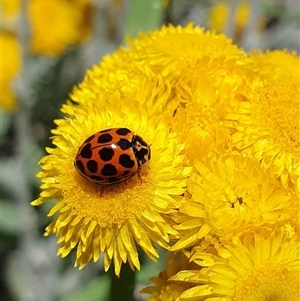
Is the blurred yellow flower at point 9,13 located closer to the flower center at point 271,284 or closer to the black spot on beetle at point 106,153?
the black spot on beetle at point 106,153

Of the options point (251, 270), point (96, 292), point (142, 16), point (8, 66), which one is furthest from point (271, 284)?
point (8, 66)

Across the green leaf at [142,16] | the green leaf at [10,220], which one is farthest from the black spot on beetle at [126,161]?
the green leaf at [10,220]

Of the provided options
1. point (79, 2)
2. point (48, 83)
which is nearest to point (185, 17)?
point (79, 2)

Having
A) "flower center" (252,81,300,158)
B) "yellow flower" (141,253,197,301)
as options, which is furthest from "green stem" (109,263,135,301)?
"flower center" (252,81,300,158)

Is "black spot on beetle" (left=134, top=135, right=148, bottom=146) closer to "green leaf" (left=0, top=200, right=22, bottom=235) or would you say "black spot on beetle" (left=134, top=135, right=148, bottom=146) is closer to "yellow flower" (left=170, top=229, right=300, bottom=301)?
"yellow flower" (left=170, top=229, right=300, bottom=301)

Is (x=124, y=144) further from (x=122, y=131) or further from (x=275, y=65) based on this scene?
(x=275, y=65)

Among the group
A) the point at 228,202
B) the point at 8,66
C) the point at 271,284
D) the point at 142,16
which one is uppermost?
the point at 8,66
